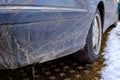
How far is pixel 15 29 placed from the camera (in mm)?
2004

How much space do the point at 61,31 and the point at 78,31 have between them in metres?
0.37

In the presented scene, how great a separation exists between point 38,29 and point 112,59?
1.98m

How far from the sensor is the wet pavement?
319cm

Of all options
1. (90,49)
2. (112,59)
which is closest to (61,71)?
(90,49)

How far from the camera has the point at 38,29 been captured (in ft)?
7.07

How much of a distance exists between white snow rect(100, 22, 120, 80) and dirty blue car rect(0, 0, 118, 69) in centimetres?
73

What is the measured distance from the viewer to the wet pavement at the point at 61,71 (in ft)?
10.5

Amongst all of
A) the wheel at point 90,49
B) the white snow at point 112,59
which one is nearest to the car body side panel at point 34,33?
the wheel at point 90,49

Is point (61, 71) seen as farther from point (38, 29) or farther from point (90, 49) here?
point (38, 29)

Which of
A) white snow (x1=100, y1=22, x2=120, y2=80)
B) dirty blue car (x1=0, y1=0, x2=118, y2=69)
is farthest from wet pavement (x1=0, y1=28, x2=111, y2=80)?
dirty blue car (x1=0, y1=0, x2=118, y2=69)

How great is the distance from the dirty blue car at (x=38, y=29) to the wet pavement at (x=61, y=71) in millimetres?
576

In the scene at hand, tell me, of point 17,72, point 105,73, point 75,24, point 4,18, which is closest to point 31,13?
point 4,18

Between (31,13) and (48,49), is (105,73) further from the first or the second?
(31,13)

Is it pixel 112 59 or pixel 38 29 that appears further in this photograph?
pixel 112 59
